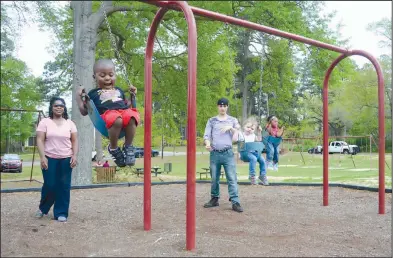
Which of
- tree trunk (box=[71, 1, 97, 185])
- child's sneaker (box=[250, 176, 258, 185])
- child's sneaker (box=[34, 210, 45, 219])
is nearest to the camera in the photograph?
child's sneaker (box=[34, 210, 45, 219])

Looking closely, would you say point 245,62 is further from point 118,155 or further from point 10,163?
point 10,163

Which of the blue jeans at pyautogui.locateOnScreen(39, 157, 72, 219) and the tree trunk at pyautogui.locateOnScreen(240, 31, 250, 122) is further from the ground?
the tree trunk at pyautogui.locateOnScreen(240, 31, 250, 122)

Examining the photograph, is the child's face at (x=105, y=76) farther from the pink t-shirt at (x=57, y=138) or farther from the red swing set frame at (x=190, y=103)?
the pink t-shirt at (x=57, y=138)

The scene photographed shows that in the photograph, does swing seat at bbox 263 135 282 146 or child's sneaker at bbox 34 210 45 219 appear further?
swing seat at bbox 263 135 282 146

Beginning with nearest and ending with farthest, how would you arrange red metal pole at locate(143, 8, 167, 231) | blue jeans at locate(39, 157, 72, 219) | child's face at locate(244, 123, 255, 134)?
red metal pole at locate(143, 8, 167, 231), blue jeans at locate(39, 157, 72, 219), child's face at locate(244, 123, 255, 134)

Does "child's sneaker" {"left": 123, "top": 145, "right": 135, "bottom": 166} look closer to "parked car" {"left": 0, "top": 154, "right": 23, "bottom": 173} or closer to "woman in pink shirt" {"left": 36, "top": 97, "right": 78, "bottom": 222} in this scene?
"woman in pink shirt" {"left": 36, "top": 97, "right": 78, "bottom": 222}

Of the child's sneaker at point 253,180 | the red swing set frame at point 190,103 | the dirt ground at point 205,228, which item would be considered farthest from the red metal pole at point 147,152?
the child's sneaker at point 253,180

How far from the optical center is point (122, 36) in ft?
32.3

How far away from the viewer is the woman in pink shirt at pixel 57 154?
3.97m

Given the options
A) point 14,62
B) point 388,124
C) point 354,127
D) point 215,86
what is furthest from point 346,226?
point 354,127

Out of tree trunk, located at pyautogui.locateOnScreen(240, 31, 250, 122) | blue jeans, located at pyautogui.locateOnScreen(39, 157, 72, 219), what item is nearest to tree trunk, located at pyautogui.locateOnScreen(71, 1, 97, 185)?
blue jeans, located at pyautogui.locateOnScreen(39, 157, 72, 219)

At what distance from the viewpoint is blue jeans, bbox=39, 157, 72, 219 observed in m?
4.12

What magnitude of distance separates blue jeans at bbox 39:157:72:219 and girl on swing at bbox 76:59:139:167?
85 cm

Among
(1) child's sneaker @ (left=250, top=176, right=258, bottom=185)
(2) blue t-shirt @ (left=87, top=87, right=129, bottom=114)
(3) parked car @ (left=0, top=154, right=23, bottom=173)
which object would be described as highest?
(2) blue t-shirt @ (left=87, top=87, right=129, bottom=114)
